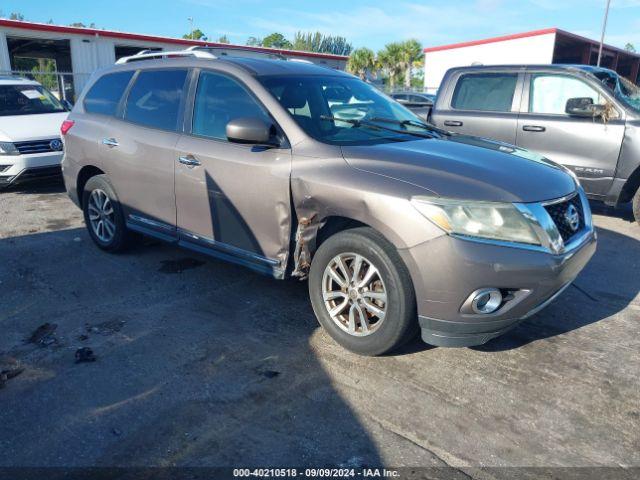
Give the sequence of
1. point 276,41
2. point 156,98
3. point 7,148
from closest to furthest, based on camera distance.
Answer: point 156,98, point 7,148, point 276,41

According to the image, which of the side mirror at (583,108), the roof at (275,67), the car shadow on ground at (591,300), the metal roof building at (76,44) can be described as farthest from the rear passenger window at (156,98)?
the metal roof building at (76,44)

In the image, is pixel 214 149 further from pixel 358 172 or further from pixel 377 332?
pixel 377 332

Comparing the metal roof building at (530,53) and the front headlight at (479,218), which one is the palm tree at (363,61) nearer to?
the metal roof building at (530,53)

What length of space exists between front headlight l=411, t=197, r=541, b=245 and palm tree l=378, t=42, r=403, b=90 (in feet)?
159

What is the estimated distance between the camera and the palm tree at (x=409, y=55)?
4878 cm

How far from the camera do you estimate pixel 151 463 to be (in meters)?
2.50

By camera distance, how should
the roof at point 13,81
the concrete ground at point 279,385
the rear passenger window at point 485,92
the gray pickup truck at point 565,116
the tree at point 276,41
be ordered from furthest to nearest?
1. the tree at point 276,41
2. the roof at point 13,81
3. the rear passenger window at point 485,92
4. the gray pickup truck at point 565,116
5. the concrete ground at point 279,385

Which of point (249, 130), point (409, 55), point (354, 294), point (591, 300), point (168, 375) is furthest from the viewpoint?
point (409, 55)

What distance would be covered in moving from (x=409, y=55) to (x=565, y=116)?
149 ft

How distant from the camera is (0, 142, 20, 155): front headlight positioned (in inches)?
313

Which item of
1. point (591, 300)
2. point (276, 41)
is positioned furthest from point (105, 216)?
point (276, 41)

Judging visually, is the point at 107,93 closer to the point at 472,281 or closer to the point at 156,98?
the point at 156,98

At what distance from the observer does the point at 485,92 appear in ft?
24.2

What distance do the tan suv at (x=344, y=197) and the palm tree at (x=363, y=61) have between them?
47774mm
